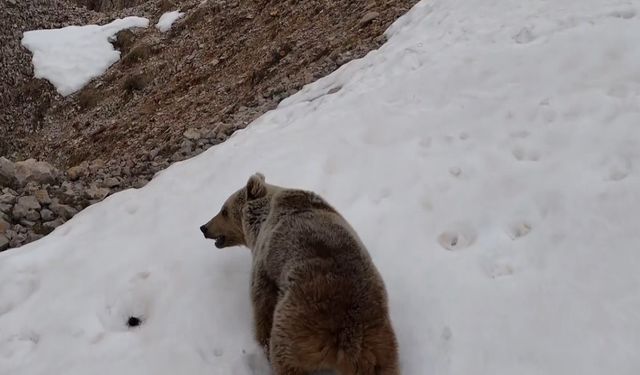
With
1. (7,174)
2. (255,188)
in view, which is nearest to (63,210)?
(7,174)

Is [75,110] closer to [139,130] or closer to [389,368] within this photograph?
[139,130]

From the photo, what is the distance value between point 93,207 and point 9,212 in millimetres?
1134

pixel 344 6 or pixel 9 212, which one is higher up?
pixel 9 212

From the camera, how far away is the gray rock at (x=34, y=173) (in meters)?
7.95

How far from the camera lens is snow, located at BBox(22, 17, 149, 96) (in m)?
17.1

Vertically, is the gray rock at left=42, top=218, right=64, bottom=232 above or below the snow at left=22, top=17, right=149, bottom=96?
above

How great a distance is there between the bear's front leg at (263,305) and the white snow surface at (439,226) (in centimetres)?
15

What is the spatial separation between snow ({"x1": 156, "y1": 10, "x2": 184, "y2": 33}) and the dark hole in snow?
15071mm

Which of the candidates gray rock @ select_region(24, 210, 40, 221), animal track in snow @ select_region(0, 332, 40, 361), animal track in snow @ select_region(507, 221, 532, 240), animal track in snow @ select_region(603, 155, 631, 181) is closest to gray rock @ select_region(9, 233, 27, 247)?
gray rock @ select_region(24, 210, 40, 221)

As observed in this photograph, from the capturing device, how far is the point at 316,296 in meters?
3.58

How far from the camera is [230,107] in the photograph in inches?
408

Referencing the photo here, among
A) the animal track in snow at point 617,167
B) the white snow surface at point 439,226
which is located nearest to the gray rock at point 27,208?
the white snow surface at point 439,226

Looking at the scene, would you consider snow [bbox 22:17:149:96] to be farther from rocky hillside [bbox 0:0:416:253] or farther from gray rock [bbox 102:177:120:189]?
gray rock [bbox 102:177:120:189]

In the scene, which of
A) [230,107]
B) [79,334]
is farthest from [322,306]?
[230,107]
